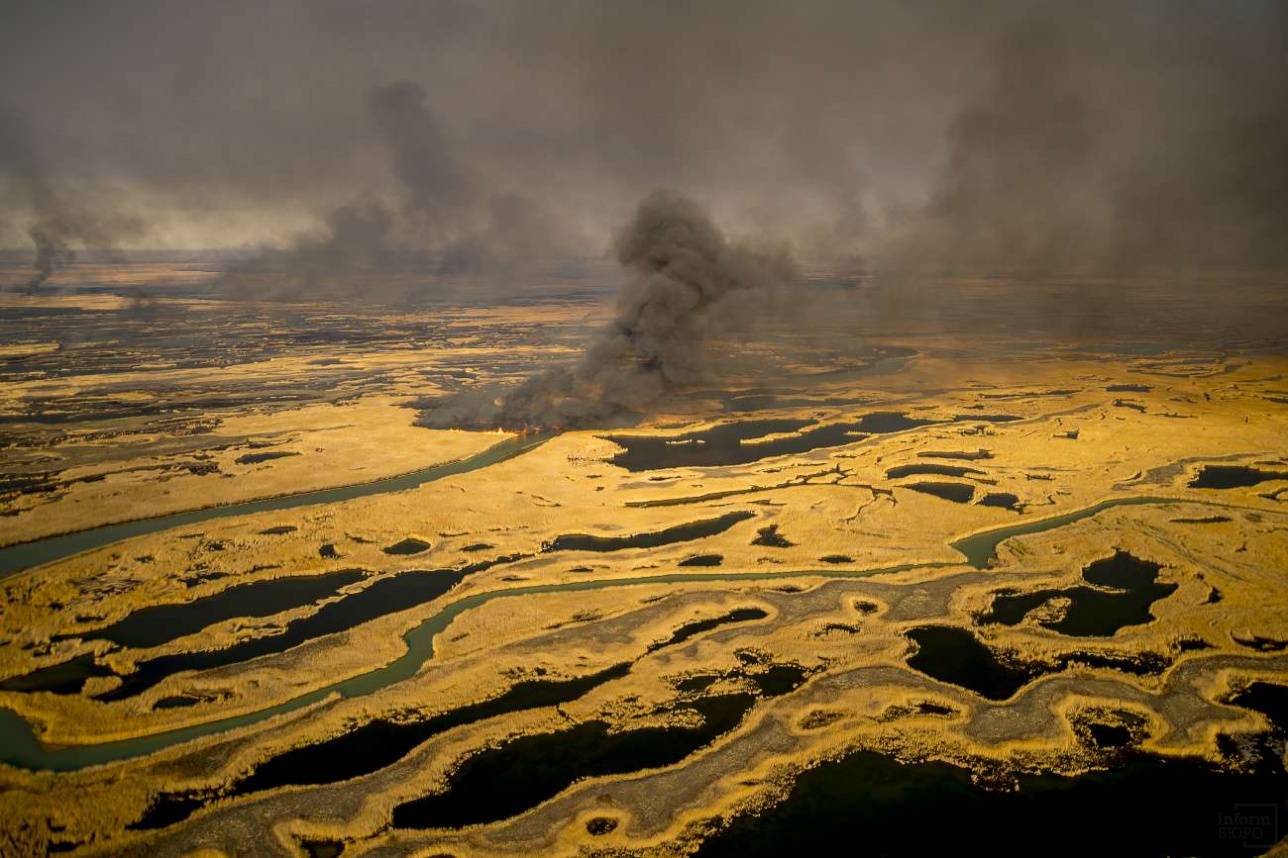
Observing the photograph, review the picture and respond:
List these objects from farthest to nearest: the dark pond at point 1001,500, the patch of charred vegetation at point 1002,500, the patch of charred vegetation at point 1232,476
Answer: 1. the patch of charred vegetation at point 1232,476
2. the dark pond at point 1001,500
3. the patch of charred vegetation at point 1002,500

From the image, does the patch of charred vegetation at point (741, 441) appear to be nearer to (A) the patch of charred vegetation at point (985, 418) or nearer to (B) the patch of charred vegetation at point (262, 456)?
(A) the patch of charred vegetation at point (985, 418)

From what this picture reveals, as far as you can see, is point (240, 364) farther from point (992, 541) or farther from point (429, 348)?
point (992, 541)

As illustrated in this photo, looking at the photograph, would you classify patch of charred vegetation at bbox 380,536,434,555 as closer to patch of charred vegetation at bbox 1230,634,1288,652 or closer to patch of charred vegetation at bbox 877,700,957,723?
patch of charred vegetation at bbox 877,700,957,723

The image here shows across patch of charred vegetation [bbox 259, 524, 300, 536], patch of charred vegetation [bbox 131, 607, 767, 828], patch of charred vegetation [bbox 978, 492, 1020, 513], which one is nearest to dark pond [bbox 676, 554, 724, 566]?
patch of charred vegetation [bbox 131, 607, 767, 828]

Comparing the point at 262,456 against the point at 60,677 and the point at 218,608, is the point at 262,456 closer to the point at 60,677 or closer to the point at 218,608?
the point at 218,608

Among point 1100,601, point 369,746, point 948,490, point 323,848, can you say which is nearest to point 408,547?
point 369,746

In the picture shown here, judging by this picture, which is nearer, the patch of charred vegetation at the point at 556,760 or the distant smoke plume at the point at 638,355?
the patch of charred vegetation at the point at 556,760

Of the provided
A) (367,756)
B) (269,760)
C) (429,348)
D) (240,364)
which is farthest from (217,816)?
(429,348)

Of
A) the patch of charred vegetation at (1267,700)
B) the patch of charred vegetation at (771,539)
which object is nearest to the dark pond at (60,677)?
the patch of charred vegetation at (771,539)
